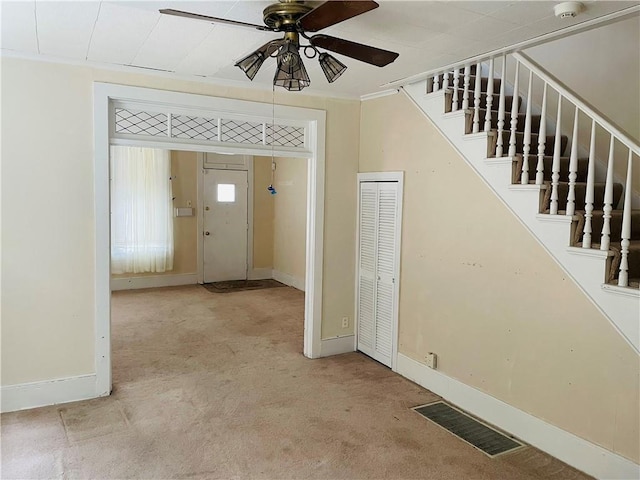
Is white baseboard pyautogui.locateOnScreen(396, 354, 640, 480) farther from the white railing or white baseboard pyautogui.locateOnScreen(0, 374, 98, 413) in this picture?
white baseboard pyautogui.locateOnScreen(0, 374, 98, 413)

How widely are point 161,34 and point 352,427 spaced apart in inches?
114

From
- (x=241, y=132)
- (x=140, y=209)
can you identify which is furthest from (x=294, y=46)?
(x=140, y=209)

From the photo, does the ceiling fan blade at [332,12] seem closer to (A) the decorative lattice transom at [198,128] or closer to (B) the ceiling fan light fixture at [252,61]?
(B) the ceiling fan light fixture at [252,61]

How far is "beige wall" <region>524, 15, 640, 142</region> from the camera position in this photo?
3605 millimetres

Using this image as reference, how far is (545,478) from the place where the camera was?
9.18 ft

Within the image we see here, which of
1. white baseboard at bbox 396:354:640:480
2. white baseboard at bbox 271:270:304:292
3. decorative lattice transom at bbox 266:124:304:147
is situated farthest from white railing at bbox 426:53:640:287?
white baseboard at bbox 271:270:304:292

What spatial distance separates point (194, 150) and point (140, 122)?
479 millimetres

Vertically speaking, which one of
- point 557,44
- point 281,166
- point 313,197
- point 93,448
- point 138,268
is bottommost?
point 93,448

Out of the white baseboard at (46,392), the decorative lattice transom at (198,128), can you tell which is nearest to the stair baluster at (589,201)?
the decorative lattice transom at (198,128)

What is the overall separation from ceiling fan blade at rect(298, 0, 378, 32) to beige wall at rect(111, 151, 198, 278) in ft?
20.0

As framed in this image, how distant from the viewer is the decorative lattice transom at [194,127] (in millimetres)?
4031

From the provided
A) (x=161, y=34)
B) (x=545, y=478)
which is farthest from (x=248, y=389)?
(x=161, y=34)

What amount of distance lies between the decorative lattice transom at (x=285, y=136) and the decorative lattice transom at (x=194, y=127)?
521mm

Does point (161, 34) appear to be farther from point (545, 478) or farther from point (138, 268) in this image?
point (138, 268)
